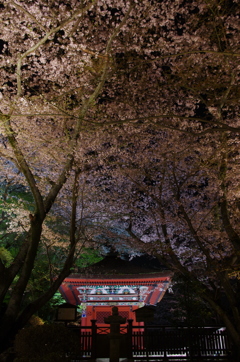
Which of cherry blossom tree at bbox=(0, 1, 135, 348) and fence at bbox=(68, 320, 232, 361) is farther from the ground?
cherry blossom tree at bbox=(0, 1, 135, 348)

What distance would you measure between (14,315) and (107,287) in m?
9.34

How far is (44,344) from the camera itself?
6410 millimetres

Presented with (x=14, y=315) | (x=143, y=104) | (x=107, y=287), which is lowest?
(x=14, y=315)

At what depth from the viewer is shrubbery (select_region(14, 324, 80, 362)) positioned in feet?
20.3

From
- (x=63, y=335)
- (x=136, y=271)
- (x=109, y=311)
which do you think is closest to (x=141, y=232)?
(x=136, y=271)

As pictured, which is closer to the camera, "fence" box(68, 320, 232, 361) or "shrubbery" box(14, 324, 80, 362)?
"shrubbery" box(14, 324, 80, 362)

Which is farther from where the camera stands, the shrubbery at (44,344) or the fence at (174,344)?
the fence at (174,344)

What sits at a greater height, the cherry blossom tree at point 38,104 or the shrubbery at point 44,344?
the cherry blossom tree at point 38,104

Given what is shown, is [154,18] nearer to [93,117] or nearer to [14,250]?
[93,117]

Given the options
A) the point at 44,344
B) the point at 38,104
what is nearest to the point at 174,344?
the point at 44,344

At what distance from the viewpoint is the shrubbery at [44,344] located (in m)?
6.19

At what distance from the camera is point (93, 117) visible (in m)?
10.7

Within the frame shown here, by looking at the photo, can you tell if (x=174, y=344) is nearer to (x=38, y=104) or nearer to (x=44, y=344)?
(x=44, y=344)

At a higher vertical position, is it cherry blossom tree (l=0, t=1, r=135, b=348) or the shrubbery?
cherry blossom tree (l=0, t=1, r=135, b=348)
